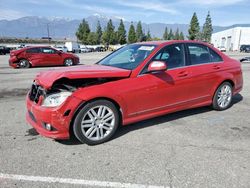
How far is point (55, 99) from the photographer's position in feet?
12.6

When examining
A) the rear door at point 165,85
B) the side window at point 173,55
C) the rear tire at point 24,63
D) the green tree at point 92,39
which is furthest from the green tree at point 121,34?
the rear door at point 165,85

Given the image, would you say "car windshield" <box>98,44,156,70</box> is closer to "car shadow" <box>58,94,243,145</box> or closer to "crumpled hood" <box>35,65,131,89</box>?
"crumpled hood" <box>35,65,131,89</box>

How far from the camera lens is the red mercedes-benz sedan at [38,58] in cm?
1611

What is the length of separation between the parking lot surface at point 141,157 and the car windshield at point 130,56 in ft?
3.86

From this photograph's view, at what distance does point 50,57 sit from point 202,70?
1388 cm

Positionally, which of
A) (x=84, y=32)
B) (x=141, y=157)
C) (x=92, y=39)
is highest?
(x=84, y=32)

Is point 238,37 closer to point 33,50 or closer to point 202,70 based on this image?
point 33,50

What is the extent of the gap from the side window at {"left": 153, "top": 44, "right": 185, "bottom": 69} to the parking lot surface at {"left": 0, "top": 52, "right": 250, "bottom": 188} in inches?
44.8

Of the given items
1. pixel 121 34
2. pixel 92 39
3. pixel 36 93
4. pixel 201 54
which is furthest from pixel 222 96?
pixel 92 39

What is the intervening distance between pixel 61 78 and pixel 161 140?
1.87m

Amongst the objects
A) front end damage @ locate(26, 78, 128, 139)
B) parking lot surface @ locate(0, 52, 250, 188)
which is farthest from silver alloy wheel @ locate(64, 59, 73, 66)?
front end damage @ locate(26, 78, 128, 139)

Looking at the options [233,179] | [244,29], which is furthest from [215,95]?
[244,29]

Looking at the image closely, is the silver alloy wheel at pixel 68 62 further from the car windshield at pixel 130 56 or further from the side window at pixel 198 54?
the side window at pixel 198 54

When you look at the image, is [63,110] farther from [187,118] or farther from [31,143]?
[187,118]
